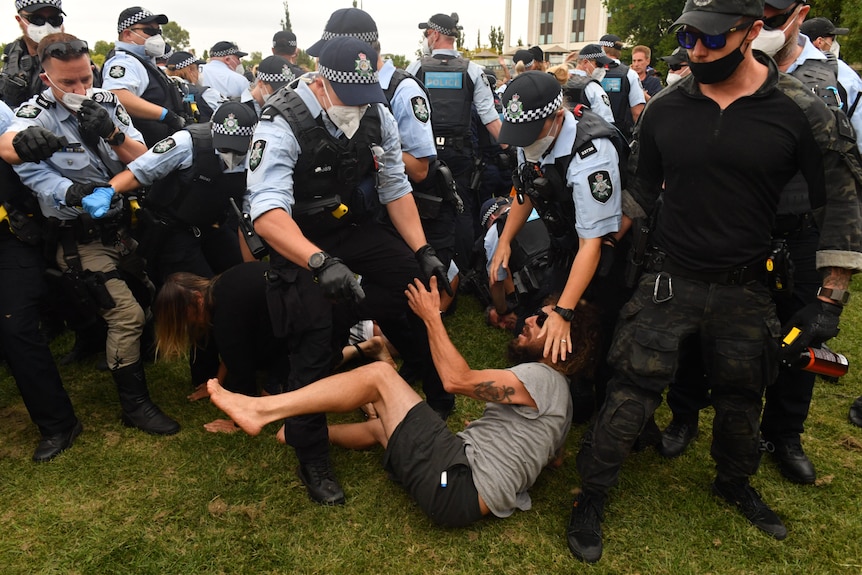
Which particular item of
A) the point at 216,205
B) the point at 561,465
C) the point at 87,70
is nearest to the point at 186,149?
the point at 216,205

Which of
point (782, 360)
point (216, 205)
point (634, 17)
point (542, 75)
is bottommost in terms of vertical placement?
point (782, 360)

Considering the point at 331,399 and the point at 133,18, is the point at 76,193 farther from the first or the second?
the point at 133,18

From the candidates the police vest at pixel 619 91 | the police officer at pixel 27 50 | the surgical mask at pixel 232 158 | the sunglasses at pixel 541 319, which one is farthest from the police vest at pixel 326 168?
the police vest at pixel 619 91

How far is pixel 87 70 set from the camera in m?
3.53

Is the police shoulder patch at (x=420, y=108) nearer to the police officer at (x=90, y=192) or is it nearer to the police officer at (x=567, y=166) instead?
the police officer at (x=567, y=166)

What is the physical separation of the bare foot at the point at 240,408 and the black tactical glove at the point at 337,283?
0.64m

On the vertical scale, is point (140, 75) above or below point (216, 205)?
above

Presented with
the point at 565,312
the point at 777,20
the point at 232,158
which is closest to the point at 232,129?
the point at 232,158

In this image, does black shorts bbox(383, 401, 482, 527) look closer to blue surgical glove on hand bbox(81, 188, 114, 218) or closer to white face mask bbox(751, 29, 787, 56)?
blue surgical glove on hand bbox(81, 188, 114, 218)

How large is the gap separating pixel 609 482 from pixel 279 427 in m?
1.99

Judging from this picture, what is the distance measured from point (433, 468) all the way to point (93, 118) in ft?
8.68

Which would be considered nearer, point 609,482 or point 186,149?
point 609,482

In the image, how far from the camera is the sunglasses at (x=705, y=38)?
2215mm

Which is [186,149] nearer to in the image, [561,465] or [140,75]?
[140,75]
